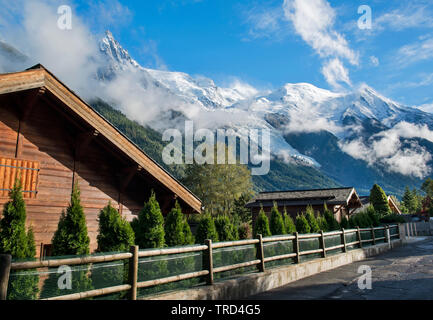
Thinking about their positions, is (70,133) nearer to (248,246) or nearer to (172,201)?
(172,201)

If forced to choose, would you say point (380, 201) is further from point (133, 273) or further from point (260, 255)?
point (133, 273)

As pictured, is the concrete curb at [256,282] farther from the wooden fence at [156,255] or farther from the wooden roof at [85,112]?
the wooden roof at [85,112]

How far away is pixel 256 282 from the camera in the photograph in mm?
9781

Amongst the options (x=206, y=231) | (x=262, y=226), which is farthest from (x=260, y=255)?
(x=262, y=226)

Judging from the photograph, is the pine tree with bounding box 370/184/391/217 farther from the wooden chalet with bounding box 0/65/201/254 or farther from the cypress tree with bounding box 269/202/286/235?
the wooden chalet with bounding box 0/65/201/254

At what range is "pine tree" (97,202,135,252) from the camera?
7859 millimetres

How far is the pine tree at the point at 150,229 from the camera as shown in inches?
347

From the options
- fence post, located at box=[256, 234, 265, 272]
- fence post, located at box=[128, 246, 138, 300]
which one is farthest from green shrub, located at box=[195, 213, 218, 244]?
fence post, located at box=[128, 246, 138, 300]

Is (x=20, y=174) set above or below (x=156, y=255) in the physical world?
above

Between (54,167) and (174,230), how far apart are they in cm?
398

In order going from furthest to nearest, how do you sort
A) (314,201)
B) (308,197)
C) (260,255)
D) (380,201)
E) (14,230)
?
(380,201) → (308,197) → (314,201) → (260,255) → (14,230)

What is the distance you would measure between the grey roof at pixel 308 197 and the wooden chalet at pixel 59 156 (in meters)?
27.8

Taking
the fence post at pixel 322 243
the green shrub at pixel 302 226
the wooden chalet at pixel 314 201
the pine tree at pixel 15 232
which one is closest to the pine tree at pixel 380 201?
the wooden chalet at pixel 314 201
